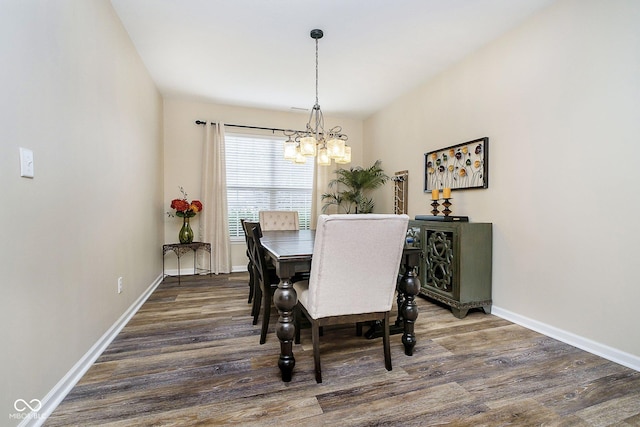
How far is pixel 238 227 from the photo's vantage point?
4.59 m

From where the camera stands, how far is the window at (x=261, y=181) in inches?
179

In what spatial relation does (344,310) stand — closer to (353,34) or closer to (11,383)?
(11,383)

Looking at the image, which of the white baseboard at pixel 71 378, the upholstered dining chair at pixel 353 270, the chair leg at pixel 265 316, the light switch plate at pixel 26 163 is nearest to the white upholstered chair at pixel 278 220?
the chair leg at pixel 265 316

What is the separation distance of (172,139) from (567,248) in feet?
15.5

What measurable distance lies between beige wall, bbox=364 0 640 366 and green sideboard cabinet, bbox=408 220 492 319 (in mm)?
125

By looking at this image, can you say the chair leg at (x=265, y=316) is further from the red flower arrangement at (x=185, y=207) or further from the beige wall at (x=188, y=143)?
the beige wall at (x=188, y=143)

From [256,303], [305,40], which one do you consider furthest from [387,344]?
[305,40]

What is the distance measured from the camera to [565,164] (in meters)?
2.13

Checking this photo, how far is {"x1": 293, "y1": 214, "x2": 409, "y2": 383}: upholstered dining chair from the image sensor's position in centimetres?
149

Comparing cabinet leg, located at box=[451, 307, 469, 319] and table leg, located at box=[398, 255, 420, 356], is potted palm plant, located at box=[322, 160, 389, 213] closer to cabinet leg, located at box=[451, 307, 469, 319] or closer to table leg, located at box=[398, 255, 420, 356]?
cabinet leg, located at box=[451, 307, 469, 319]

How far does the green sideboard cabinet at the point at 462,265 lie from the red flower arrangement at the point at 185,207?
3117 millimetres

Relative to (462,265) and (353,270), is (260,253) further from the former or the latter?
(462,265)

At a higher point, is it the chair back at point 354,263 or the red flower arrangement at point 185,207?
the red flower arrangement at point 185,207

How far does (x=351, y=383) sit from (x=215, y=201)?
342 cm
